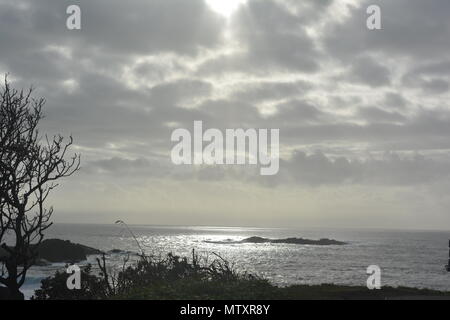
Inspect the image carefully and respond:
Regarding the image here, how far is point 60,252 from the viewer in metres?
103

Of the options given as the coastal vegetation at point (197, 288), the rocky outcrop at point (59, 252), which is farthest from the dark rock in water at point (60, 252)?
the coastal vegetation at point (197, 288)

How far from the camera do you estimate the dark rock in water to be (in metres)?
99.9

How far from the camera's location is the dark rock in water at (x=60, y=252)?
328 feet

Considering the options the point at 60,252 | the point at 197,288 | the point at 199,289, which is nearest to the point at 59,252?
the point at 60,252

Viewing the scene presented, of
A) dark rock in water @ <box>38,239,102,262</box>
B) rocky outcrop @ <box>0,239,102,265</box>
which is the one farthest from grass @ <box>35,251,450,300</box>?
dark rock in water @ <box>38,239,102,262</box>
